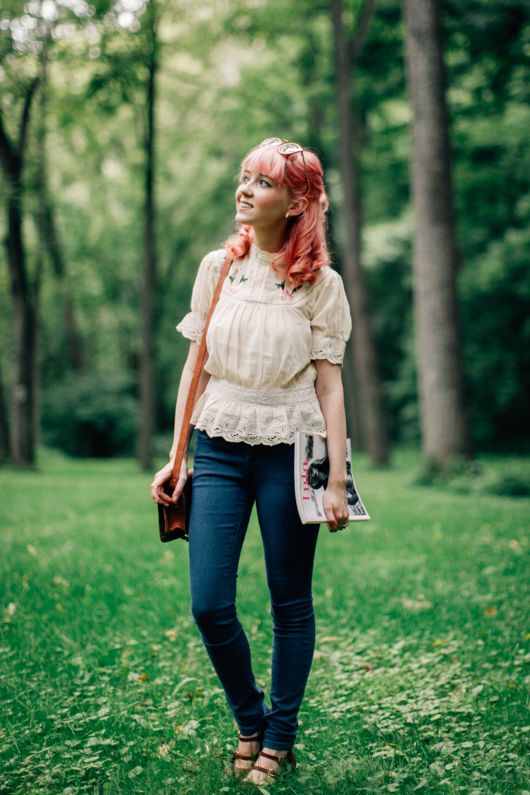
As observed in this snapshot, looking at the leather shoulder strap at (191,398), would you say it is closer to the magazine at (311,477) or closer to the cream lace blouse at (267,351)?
the cream lace blouse at (267,351)

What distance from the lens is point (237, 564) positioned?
299 centimetres

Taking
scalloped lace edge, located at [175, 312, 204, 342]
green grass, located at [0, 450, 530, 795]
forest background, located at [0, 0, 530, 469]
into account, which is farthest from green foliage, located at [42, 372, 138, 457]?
scalloped lace edge, located at [175, 312, 204, 342]

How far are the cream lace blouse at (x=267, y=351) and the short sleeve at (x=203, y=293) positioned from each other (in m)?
0.09

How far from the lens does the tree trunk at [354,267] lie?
17156 millimetres

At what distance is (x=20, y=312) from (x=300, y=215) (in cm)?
1544

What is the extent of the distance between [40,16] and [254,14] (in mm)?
4739

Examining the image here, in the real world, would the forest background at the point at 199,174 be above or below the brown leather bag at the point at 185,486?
above

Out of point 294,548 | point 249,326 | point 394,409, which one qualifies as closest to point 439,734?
point 294,548

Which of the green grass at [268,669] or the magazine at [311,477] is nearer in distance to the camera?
the magazine at [311,477]

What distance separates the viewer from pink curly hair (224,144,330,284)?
10.00 ft

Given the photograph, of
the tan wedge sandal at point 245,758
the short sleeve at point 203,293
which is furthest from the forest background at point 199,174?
the tan wedge sandal at point 245,758

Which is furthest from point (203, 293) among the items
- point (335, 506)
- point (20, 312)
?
point (20, 312)

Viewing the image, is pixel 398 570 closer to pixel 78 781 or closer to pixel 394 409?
pixel 78 781

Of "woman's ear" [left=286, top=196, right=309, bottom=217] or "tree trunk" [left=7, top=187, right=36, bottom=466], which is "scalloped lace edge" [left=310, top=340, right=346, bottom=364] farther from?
"tree trunk" [left=7, top=187, right=36, bottom=466]
